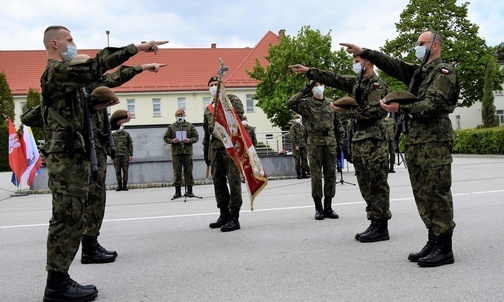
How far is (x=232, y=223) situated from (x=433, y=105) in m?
3.62

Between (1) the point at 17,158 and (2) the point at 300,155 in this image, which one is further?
(2) the point at 300,155

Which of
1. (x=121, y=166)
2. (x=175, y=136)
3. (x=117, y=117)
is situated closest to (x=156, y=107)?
(x=121, y=166)

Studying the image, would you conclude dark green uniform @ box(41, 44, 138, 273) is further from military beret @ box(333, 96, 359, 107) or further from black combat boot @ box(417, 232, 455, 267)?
black combat boot @ box(417, 232, 455, 267)

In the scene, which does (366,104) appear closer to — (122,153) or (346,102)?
(346,102)

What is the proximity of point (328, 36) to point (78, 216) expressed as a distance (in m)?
46.3

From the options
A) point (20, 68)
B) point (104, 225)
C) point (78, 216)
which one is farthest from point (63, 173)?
point (20, 68)

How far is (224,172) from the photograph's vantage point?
7551mm

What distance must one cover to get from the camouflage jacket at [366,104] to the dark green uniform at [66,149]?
3042 millimetres

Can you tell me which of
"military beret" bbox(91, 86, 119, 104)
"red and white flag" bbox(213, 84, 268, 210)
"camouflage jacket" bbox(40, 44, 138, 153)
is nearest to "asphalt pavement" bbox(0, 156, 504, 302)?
"red and white flag" bbox(213, 84, 268, 210)

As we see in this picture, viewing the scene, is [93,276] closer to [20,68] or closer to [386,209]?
[386,209]

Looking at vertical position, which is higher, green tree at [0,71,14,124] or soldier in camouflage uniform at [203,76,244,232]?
green tree at [0,71,14,124]

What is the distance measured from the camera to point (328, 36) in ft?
158

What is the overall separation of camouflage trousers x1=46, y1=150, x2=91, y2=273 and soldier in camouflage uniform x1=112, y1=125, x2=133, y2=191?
1167 centimetres

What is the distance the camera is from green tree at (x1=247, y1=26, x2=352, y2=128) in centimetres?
4603
